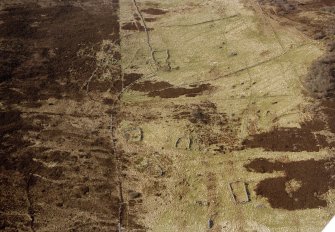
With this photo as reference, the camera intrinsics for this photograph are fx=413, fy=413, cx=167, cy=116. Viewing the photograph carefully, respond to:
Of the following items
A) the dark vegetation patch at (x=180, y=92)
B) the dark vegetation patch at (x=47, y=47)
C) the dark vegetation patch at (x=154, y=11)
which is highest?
the dark vegetation patch at (x=154, y=11)

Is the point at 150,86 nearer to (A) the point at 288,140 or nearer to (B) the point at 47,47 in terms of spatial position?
(B) the point at 47,47

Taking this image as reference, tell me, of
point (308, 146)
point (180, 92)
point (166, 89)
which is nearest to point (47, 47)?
point (166, 89)


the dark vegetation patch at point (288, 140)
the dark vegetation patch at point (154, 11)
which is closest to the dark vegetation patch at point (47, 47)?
the dark vegetation patch at point (154, 11)

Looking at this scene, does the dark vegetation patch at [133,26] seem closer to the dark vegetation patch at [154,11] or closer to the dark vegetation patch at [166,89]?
the dark vegetation patch at [154,11]

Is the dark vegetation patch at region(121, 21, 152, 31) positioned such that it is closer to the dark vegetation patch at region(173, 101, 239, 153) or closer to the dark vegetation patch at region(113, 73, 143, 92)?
the dark vegetation patch at region(113, 73, 143, 92)

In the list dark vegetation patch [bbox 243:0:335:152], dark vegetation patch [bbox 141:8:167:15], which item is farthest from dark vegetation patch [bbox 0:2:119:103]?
dark vegetation patch [bbox 243:0:335:152]

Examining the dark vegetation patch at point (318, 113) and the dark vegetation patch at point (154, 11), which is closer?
the dark vegetation patch at point (318, 113)
